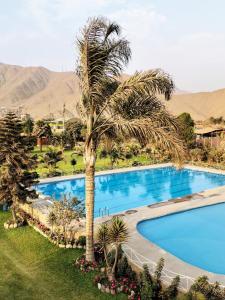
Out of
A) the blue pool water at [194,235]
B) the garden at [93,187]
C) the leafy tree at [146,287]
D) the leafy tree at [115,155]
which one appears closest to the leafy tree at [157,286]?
the garden at [93,187]

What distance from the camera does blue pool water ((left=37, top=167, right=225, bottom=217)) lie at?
2270 cm

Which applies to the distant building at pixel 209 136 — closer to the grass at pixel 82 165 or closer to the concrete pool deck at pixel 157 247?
the grass at pixel 82 165

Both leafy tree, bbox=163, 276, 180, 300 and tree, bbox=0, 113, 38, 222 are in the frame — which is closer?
leafy tree, bbox=163, 276, 180, 300

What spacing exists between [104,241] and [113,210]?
10447 millimetres

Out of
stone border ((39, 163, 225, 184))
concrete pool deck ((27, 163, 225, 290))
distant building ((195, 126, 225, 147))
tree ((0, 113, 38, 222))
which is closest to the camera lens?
concrete pool deck ((27, 163, 225, 290))

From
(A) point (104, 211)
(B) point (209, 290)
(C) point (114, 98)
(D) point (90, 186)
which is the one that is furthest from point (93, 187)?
(A) point (104, 211)

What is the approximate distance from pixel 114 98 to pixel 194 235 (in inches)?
350

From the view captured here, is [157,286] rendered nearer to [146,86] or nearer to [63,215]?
[63,215]

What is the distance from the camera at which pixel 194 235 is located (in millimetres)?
16016

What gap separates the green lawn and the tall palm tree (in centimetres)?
120

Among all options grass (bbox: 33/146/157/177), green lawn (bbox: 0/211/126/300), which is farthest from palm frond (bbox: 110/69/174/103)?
grass (bbox: 33/146/157/177)

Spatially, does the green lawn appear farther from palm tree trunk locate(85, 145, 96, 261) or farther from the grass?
the grass

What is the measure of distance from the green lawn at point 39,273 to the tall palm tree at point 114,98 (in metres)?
1.20

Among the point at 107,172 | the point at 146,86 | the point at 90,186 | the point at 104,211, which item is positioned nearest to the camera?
the point at 146,86
